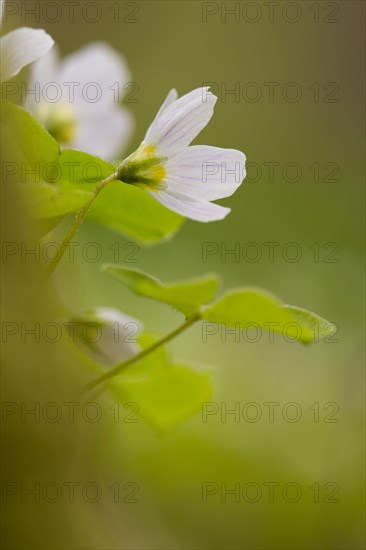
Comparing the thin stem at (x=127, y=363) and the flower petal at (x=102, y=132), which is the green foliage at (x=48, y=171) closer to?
the thin stem at (x=127, y=363)

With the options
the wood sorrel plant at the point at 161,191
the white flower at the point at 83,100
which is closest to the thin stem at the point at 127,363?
the wood sorrel plant at the point at 161,191

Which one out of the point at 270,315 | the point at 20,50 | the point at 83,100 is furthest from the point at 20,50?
the point at 83,100

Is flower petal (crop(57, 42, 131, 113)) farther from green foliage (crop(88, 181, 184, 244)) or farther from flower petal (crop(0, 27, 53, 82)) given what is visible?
Answer: flower petal (crop(0, 27, 53, 82))

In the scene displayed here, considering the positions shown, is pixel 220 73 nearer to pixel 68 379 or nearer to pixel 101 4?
pixel 101 4

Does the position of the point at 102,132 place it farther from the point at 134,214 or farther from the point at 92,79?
the point at 134,214

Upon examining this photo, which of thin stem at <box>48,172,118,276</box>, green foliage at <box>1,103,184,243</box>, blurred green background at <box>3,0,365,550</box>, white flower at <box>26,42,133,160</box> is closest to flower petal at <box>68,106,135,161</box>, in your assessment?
white flower at <box>26,42,133,160</box>

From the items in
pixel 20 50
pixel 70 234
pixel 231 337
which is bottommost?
pixel 231 337
